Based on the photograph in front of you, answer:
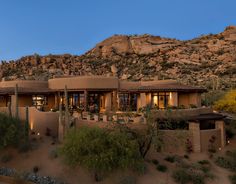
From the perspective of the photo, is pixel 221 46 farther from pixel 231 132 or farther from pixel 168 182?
pixel 168 182

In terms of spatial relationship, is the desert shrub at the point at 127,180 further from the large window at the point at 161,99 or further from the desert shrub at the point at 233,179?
the large window at the point at 161,99

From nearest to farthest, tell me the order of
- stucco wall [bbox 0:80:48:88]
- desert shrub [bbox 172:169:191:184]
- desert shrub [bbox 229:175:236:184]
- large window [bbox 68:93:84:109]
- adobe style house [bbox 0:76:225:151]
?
1. desert shrub [bbox 172:169:191:184]
2. desert shrub [bbox 229:175:236:184]
3. adobe style house [bbox 0:76:225:151]
4. large window [bbox 68:93:84:109]
5. stucco wall [bbox 0:80:48:88]

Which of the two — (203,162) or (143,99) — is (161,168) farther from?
(143,99)

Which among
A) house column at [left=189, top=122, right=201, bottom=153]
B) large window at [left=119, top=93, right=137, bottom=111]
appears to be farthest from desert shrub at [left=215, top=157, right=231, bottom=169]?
large window at [left=119, top=93, right=137, bottom=111]

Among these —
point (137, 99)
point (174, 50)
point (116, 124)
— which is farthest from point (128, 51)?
point (116, 124)

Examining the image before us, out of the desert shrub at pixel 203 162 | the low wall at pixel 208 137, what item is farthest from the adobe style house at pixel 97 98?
the desert shrub at pixel 203 162

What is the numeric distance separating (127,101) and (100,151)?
1646 centimetres

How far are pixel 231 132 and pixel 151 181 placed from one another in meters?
14.7

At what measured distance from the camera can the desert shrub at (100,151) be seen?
1803 centimetres

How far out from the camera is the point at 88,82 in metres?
32.1

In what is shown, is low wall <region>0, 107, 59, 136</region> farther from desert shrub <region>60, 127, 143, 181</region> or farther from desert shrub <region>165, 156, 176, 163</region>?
desert shrub <region>165, 156, 176, 163</region>

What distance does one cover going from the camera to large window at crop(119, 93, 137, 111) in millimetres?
33812

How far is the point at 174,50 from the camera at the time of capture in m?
87.3

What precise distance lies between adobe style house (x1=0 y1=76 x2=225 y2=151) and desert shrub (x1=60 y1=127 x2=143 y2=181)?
879 centimetres
